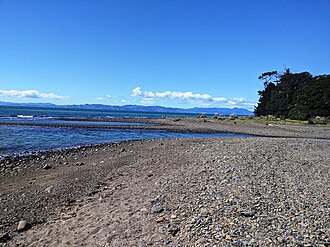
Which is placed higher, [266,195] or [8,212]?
[266,195]

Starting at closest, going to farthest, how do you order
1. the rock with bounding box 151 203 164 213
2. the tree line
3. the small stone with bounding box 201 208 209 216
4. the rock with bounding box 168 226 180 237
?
the rock with bounding box 168 226 180 237 < the small stone with bounding box 201 208 209 216 < the rock with bounding box 151 203 164 213 < the tree line

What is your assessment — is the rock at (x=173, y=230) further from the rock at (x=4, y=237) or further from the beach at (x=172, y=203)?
the rock at (x=4, y=237)

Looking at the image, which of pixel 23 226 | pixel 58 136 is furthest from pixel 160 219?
pixel 58 136

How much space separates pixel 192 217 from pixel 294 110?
186 ft

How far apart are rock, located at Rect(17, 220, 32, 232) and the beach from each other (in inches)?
1.5

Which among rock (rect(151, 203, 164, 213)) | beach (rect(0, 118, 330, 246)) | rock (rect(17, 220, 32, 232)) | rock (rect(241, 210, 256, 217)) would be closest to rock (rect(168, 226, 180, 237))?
beach (rect(0, 118, 330, 246))

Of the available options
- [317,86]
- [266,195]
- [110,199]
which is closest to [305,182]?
[266,195]

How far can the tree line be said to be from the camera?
1951 inches

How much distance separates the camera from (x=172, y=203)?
6.75m

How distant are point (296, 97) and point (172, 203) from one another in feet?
201

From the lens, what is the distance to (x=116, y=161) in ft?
→ 43.5

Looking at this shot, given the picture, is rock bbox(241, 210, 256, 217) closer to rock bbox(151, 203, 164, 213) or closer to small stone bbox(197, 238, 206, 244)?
small stone bbox(197, 238, 206, 244)

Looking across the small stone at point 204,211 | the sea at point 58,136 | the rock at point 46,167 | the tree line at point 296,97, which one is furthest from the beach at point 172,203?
the tree line at point 296,97

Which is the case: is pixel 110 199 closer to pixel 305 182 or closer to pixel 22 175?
pixel 22 175
